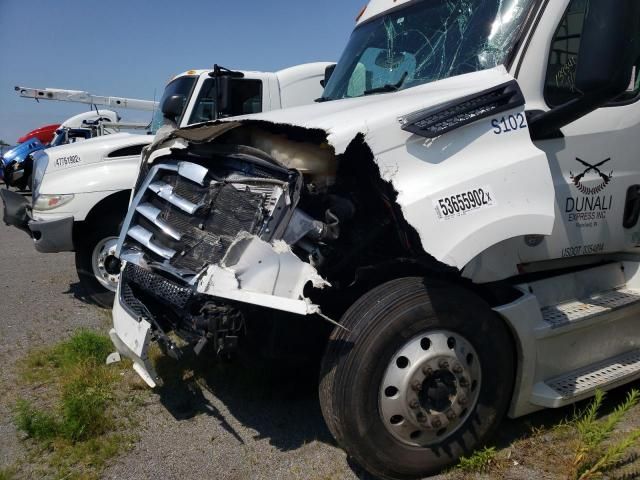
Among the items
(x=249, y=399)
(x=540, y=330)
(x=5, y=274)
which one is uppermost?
(x=540, y=330)

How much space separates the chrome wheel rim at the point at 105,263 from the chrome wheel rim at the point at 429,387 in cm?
422

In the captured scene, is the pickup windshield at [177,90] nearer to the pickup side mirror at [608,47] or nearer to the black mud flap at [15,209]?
the black mud flap at [15,209]

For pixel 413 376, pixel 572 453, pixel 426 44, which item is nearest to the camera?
pixel 413 376

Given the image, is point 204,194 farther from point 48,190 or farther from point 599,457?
point 48,190

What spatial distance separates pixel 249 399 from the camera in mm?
3812

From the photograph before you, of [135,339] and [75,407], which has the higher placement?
[135,339]

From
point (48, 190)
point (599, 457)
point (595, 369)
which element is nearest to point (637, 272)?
point (595, 369)

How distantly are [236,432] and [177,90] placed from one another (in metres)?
5.17

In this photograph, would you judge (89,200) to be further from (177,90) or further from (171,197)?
(171,197)

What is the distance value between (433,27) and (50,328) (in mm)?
4378

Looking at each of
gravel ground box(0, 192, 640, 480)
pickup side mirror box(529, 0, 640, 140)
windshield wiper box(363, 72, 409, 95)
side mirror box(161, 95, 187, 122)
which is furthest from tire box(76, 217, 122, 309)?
pickup side mirror box(529, 0, 640, 140)

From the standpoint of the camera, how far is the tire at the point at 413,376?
265 cm

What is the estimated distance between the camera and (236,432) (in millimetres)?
3426

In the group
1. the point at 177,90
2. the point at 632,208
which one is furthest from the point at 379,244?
the point at 177,90
